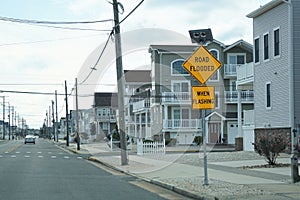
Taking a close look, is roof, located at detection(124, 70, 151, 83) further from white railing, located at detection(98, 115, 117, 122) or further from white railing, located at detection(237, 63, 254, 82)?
white railing, located at detection(237, 63, 254, 82)

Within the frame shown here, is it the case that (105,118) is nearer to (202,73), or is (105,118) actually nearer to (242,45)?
(242,45)

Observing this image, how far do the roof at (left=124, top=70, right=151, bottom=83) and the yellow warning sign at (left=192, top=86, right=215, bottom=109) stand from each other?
5066 centimetres

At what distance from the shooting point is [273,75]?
102 ft

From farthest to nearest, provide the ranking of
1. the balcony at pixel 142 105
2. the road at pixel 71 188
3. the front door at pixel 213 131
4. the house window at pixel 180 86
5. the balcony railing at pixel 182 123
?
1. the balcony at pixel 142 105
2. the house window at pixel 180 86
3. the front door at pixel 213 131
4. the balcony railing at pixel 182 123
5. the road at pixel 71 188

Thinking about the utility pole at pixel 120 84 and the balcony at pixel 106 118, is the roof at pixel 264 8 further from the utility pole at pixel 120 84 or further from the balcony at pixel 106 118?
the balcony at pixel 106 118

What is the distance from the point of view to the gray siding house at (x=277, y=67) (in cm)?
2841

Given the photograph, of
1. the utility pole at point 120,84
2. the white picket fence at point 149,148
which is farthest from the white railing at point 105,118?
the utility pole at point 120,84

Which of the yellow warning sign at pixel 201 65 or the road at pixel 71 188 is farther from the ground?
the yellow warning sign at pixel 201 65

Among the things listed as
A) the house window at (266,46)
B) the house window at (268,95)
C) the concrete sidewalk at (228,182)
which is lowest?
the concrete sidewalk at (228,182)

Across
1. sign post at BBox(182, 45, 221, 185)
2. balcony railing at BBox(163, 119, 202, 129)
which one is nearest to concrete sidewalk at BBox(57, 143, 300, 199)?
sign post at BBox(182, 45, 221, 185)

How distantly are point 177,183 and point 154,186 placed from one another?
3.58 feet

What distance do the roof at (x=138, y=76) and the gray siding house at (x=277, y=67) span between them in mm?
33588

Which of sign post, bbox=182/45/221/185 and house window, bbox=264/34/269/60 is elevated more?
house window, bbox=264/34/269/60

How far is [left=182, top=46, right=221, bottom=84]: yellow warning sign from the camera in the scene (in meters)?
15.3
